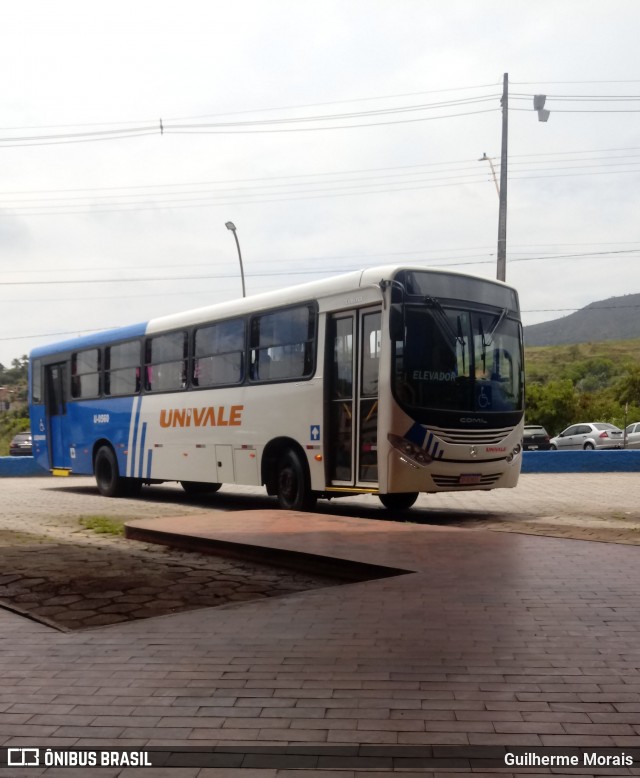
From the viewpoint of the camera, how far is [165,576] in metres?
8.16

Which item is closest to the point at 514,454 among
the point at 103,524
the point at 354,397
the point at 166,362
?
the point at 354,397

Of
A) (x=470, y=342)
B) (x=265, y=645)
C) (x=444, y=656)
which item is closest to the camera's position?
(x=444, y=656)

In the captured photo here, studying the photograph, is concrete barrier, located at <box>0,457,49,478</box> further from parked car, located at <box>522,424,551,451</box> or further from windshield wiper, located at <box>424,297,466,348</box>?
parked car, located at <box>522,424,551,451</box>

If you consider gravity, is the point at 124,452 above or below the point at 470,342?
below

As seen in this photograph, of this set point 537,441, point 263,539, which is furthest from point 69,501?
point 537,441

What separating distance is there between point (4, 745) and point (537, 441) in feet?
132

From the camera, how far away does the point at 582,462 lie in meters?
24.8

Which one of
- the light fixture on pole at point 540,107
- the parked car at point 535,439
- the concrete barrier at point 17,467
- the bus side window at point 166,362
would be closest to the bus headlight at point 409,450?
the bus side window at point 166,362

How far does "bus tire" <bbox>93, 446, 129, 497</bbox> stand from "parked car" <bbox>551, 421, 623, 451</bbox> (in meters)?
27.3

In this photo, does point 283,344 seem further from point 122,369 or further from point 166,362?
point 122,369

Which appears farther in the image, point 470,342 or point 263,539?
point 470,342

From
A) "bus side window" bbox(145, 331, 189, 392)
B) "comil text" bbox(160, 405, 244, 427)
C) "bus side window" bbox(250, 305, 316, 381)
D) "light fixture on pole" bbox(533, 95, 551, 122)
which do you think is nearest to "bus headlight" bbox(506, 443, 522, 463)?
"bus side window" bbox(250, 305, 316, 381)

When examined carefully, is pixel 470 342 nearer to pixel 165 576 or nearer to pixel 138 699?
pixel 165 576

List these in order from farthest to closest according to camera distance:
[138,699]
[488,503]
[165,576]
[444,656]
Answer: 1. [488,503]
2. [165,576]
3. [444,656]
4. [138,699]
